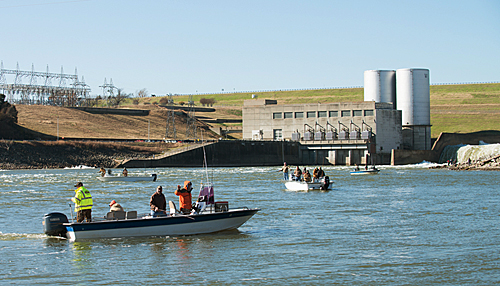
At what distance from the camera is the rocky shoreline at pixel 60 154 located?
106750mm

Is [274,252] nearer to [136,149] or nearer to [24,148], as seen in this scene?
[24,148]

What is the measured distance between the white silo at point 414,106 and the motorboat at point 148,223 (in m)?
119

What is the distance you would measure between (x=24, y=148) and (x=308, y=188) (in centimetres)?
7533

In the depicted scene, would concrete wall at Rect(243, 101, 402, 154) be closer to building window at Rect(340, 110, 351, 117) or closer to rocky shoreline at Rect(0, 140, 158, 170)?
building window at Rect(340, 110, 351, 117)

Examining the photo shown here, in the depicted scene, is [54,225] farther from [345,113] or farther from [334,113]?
[334,113]

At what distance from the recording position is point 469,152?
393 ft

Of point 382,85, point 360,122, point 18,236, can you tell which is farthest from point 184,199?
point 382,85

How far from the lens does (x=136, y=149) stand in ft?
416

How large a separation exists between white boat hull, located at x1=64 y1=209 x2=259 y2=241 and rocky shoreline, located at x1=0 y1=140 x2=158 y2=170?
85.2m

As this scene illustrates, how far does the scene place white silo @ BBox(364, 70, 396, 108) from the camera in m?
144

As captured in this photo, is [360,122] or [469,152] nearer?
[469,152]

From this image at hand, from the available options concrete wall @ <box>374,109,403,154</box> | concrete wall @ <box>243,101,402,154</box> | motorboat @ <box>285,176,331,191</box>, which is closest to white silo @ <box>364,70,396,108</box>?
concrete wall @ <box>243,101,402,154</box>

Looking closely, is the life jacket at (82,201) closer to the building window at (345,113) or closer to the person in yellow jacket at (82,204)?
the person in yellow jacket at (82,204)

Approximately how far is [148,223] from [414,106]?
122449 mm
